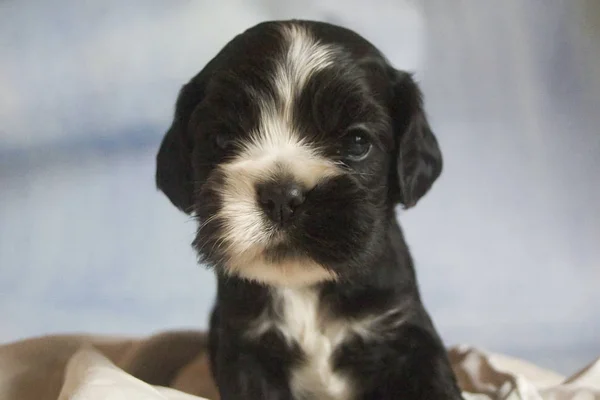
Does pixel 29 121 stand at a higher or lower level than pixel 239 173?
lower

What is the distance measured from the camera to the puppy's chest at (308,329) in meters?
1.43

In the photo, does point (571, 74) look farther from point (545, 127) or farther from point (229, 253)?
point (229, 253)

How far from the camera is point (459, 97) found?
7.50ft

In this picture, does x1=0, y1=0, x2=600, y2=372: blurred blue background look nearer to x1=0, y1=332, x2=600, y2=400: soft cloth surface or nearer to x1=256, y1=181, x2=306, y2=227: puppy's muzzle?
x1=0, y1=332, x2=600, y2=400: soft cloth surface

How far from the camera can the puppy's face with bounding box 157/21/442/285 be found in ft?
3.81

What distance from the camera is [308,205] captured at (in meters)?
1.15

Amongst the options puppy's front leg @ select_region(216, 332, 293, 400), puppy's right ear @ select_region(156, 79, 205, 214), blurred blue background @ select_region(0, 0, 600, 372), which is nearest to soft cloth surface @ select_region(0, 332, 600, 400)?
puppy's front leg @ select_region(216, 332, 293, 400)

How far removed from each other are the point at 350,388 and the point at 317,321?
0.59ft

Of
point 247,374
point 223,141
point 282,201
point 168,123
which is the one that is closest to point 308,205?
point 282,201

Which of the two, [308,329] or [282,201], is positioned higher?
[282,201]

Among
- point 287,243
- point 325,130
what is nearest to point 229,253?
point 287,243

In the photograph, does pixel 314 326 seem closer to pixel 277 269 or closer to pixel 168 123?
pixel 277 269

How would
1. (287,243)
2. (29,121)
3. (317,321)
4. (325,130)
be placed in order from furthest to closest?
1. (29,121)
2. (317,321)
3. (325,130)
4. (287,243)

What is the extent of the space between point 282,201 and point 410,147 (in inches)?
15.9
